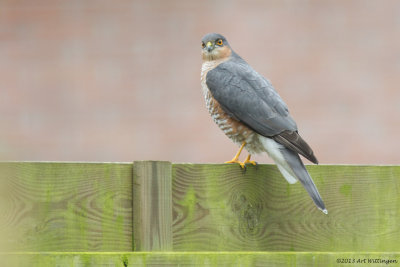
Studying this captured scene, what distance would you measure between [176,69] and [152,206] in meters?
5.71

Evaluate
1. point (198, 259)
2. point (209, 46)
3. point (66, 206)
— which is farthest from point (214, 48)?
point (198, 259)

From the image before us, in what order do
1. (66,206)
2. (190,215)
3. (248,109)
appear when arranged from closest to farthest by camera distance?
(66,206), (190,215), (248,109)

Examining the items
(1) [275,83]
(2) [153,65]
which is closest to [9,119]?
(2) [153,65]

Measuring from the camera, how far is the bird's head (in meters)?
5.09

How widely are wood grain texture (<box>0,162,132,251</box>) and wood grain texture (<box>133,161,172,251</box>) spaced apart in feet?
0.10

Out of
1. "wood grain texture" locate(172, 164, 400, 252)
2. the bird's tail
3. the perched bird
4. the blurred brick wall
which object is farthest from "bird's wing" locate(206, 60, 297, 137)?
the blurred brick wall

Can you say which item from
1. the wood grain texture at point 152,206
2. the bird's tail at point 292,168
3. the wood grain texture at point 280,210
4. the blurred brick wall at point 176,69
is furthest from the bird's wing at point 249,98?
the blurred brick wall at point 176,69

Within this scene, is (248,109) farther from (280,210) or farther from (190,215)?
(190,215)

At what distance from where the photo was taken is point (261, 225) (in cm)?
298

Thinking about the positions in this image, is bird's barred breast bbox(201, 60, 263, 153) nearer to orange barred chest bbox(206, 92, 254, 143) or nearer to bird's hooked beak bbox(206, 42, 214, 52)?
orange barred chest bbox(206, 92, 254, 143)

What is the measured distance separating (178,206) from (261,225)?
292 mm

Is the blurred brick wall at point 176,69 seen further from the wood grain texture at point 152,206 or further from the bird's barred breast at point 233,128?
the wood grain texture at point 152,206

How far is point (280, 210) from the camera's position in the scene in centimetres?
305

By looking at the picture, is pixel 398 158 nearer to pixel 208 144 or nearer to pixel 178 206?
pixel 208 144
